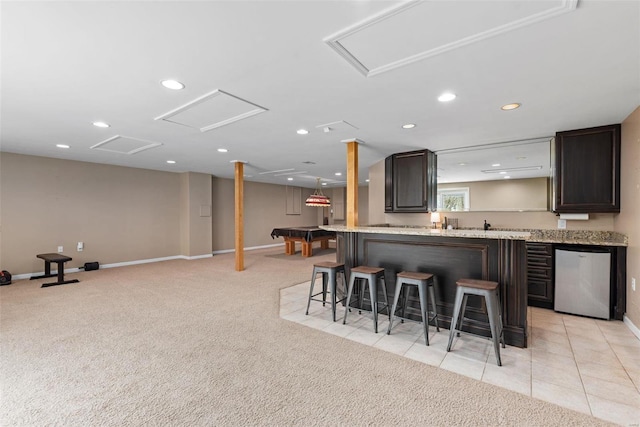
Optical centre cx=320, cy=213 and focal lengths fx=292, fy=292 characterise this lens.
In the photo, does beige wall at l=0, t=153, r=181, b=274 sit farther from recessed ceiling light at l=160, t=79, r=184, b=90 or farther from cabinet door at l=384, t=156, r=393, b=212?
cabinet door at l=384, t=156, r=393, b=212

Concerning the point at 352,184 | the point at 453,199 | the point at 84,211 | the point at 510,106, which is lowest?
the point at 84,211

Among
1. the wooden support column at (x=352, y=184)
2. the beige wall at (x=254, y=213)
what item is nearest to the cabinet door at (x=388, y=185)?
the wooden support column at (x=352, y=184)

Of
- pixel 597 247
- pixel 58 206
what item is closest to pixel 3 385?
pixel 58 206

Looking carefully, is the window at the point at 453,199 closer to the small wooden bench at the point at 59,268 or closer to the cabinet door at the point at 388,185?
the cabinet door at the point at 388,185

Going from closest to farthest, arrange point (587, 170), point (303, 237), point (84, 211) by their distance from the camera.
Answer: point (587, 170) < point (84, 211) < point (303, 237)

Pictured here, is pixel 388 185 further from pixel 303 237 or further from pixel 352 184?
pixel 303 237

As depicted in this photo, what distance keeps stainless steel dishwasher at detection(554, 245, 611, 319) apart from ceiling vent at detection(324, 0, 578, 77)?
3.04 meters

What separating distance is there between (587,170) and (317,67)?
3689mm

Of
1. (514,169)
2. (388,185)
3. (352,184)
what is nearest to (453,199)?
(514,169)

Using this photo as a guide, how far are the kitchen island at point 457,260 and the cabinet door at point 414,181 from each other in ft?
5.70

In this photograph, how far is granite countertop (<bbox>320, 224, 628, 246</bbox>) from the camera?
278cm

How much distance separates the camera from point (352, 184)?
433cm

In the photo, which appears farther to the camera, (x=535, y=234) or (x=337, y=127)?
(x=535, y=234)

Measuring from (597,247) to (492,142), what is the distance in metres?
1.87
